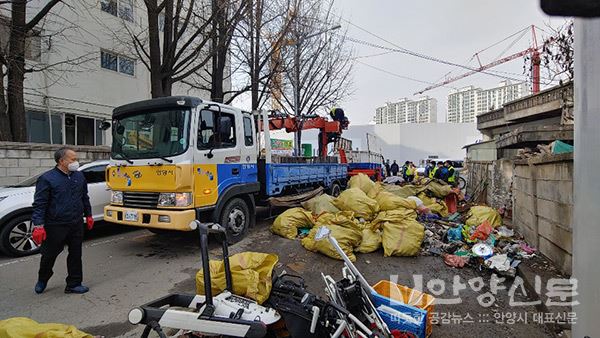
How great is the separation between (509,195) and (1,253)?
30.9 feet

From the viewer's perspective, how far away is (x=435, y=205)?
27.1ft

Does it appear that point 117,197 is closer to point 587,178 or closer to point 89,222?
point 89,222

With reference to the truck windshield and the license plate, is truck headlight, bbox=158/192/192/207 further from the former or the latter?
the truck windshield

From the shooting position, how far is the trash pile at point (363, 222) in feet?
16.8

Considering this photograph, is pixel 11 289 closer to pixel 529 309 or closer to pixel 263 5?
pixel 529 309

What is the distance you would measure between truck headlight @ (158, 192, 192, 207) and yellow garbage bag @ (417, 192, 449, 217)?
18.4 feet

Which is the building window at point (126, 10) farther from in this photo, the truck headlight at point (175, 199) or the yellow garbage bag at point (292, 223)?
the yellow garbage bag at point (292, 223)

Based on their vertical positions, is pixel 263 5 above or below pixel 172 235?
above

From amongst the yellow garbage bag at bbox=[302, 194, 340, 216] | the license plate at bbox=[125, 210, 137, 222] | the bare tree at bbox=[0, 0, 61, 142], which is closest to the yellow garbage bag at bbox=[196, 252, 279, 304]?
the license plate at bbox=[125, 210, 137, 222]

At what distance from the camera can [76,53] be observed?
12.0 meters

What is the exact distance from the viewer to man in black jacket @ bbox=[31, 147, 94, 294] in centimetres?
360

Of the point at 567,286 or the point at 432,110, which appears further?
the point at 432,110

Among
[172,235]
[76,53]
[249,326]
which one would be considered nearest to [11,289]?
[172,235]

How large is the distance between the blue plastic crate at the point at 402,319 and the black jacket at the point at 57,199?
3391 mm
